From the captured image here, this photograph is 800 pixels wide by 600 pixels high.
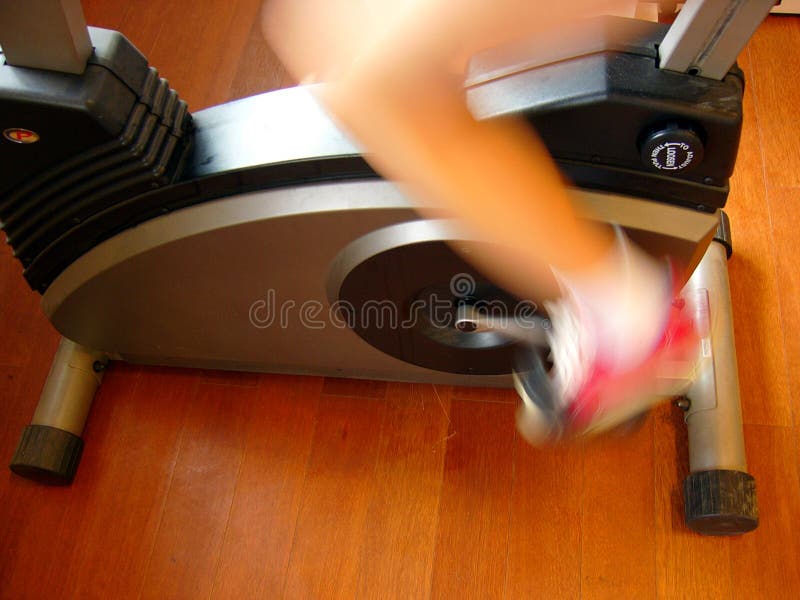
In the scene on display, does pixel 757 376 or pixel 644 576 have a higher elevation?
pixel 757 376

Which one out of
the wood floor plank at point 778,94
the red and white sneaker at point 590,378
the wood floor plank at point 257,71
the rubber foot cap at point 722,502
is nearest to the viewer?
the red and white sneaker at point 590,378

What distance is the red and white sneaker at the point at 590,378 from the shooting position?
3.51 feet

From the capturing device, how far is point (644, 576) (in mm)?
1270

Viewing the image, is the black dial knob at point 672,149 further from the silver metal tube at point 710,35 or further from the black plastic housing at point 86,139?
the black plastic housing at point 86,139

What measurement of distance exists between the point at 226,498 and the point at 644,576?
663mm

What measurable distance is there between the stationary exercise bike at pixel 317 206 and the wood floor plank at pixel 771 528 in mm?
56

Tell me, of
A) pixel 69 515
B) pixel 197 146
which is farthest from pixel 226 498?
pixel 197 146

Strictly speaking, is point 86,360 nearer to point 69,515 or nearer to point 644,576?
point 69,515

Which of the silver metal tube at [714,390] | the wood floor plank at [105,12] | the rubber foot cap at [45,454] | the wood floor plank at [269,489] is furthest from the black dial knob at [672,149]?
the wood floor plank at [105,12]

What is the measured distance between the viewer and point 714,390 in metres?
1.28

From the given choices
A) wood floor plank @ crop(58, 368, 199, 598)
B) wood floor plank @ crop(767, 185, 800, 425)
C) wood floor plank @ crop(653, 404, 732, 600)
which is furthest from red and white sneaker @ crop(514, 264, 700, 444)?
wood floor plank @ crop(58, 368, 199, 598)

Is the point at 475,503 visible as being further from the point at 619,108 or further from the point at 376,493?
the point at 619,108

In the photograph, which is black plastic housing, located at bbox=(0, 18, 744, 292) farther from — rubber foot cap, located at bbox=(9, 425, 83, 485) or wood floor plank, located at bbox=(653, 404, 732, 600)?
wood floor plank, located at bbox=(653, 404, 732, 600)

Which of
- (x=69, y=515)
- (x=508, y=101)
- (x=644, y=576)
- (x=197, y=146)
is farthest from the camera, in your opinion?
(x=69, y=515)
